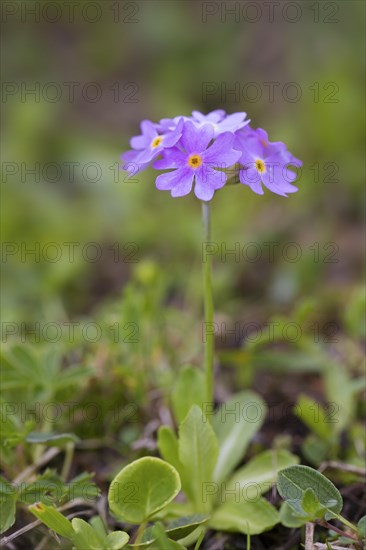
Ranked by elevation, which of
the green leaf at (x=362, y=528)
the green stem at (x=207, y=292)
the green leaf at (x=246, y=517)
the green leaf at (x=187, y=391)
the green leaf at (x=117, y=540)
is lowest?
the green leaf at (x=246, y=517)

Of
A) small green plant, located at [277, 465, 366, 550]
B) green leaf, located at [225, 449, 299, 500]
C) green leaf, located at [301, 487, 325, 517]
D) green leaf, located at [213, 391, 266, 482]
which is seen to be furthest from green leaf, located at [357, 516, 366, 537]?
green leaf, located at [213, 391, 266, 482]

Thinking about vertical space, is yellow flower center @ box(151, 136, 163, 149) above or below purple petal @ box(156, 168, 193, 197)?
above


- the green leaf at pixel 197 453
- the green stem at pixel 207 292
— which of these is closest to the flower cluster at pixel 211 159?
the green stem at pixel 207 292

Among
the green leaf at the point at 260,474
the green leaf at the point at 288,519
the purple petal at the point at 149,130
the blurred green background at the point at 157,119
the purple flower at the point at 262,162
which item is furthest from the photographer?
the blurred green background at the point at 157,119

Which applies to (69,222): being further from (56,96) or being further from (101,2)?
(101,2)

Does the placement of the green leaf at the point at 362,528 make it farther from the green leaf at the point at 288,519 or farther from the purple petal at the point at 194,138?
the purple petal at the point at 194,138

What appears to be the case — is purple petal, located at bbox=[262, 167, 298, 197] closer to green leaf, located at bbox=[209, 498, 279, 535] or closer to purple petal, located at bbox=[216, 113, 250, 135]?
purple petal, located at bbox=[216, 113, 250, 135]

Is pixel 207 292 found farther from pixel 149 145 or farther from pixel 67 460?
pixel 67 460
